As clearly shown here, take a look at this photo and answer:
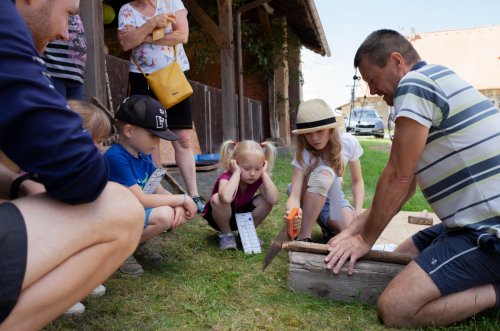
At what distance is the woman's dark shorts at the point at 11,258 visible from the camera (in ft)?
3.54

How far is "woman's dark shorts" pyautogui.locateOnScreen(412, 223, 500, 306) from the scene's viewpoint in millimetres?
1894

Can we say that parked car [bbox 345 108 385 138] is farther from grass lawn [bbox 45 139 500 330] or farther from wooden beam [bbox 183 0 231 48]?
grass lawn [bbox 45 139 500 330]

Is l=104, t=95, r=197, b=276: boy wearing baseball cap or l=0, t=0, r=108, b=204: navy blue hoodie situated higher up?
l=0, t=0, r=108, b=204: navy blue hoodie

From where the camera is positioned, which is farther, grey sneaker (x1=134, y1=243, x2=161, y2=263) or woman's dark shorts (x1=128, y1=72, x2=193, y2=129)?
woman's dark shorts (x1=128, y1=72, x2=193, y2=129)

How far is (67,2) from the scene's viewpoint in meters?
1.39

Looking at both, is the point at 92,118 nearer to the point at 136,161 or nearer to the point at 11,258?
the point at 136,161

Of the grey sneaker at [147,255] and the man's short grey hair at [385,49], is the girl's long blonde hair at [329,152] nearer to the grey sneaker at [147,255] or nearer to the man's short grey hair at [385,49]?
the man's short grey hair at [385,49]

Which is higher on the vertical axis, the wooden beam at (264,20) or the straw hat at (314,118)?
the wooden beam at (264,20)

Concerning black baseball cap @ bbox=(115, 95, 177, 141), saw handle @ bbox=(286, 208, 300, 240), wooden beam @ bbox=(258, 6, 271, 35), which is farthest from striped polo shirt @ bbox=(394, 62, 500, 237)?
wooden beam @ bbox=(258, 6, 271, 35)

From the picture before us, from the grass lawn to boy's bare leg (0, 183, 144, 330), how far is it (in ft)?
1.99

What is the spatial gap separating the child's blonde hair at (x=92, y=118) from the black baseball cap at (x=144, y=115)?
0.62 feet

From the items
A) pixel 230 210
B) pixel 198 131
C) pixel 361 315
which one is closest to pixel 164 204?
pixel 230 210

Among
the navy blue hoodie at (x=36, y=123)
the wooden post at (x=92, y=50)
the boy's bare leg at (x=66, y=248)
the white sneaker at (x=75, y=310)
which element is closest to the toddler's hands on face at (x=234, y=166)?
the wooden post at (x=92, y=50)

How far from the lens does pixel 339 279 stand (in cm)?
221
